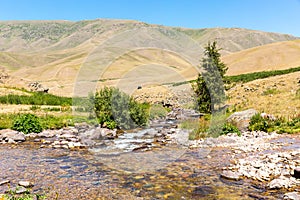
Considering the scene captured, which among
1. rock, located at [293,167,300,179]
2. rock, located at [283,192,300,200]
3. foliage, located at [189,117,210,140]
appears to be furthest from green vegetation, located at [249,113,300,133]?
rock, located at [283,192,300,200]

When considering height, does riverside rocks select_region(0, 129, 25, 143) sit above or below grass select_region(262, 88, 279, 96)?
below

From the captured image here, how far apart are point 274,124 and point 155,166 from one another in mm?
12787

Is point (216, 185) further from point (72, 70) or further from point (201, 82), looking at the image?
point (72, 70)

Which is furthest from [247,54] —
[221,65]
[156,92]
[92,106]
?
[92,106]

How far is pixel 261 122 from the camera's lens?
73.3ft

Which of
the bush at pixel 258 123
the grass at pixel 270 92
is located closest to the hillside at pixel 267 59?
the grass at pixel 270 92

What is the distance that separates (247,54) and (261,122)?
99.1 m

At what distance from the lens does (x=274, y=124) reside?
22.5 metres

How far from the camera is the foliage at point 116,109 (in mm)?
26844

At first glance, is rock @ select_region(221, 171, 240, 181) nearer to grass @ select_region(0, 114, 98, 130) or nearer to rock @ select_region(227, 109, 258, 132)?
rock @ select_region(227, 109, 258, 132)

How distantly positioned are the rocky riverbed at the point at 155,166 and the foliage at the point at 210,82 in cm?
896

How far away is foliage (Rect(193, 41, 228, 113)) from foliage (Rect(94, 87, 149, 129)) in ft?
22.7

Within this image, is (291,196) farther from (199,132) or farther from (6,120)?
(6,120)

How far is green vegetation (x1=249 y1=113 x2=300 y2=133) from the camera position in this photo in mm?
20789
